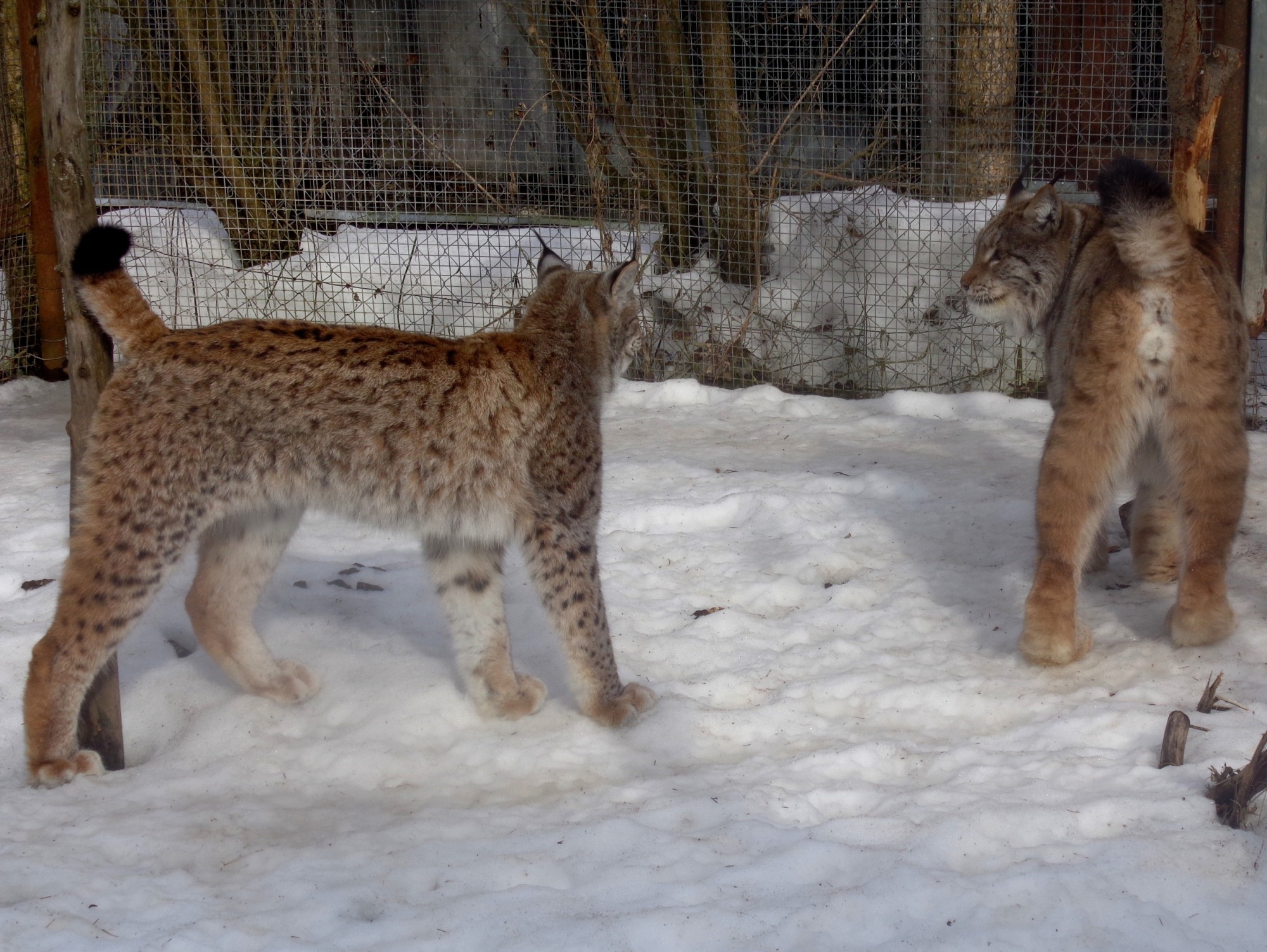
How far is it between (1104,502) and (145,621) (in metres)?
3.67

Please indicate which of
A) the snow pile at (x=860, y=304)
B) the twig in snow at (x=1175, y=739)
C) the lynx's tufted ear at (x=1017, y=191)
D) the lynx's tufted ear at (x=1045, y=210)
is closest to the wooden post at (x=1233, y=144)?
the snow pile at (x=860, y=304)

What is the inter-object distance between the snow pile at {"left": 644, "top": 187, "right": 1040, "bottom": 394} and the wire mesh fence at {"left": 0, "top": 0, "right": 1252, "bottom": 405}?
0.07ft

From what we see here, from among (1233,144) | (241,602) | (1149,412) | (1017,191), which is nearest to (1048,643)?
(1149,412)

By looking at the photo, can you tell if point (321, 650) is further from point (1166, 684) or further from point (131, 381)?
point (1166, 684)

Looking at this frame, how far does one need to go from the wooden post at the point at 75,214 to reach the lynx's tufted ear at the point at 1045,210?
351 centimetres

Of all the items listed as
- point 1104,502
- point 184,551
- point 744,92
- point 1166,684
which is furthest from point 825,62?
point 184,551

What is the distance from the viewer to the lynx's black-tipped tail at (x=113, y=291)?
12.1 ft

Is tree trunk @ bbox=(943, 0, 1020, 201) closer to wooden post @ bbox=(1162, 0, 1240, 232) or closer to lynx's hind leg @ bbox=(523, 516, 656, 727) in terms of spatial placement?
wooden post @ bbox=(1162, 0, 1240, 232)

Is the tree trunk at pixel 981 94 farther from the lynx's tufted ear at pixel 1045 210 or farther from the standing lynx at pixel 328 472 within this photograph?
the standing lynx at pixel 328 472

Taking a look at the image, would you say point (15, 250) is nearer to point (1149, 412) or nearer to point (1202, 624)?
point (1149, 412)

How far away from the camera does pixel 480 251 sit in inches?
365

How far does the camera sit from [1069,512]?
427 cm

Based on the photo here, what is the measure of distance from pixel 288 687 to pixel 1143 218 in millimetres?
3307

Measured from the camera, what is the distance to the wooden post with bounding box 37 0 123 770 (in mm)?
3773
